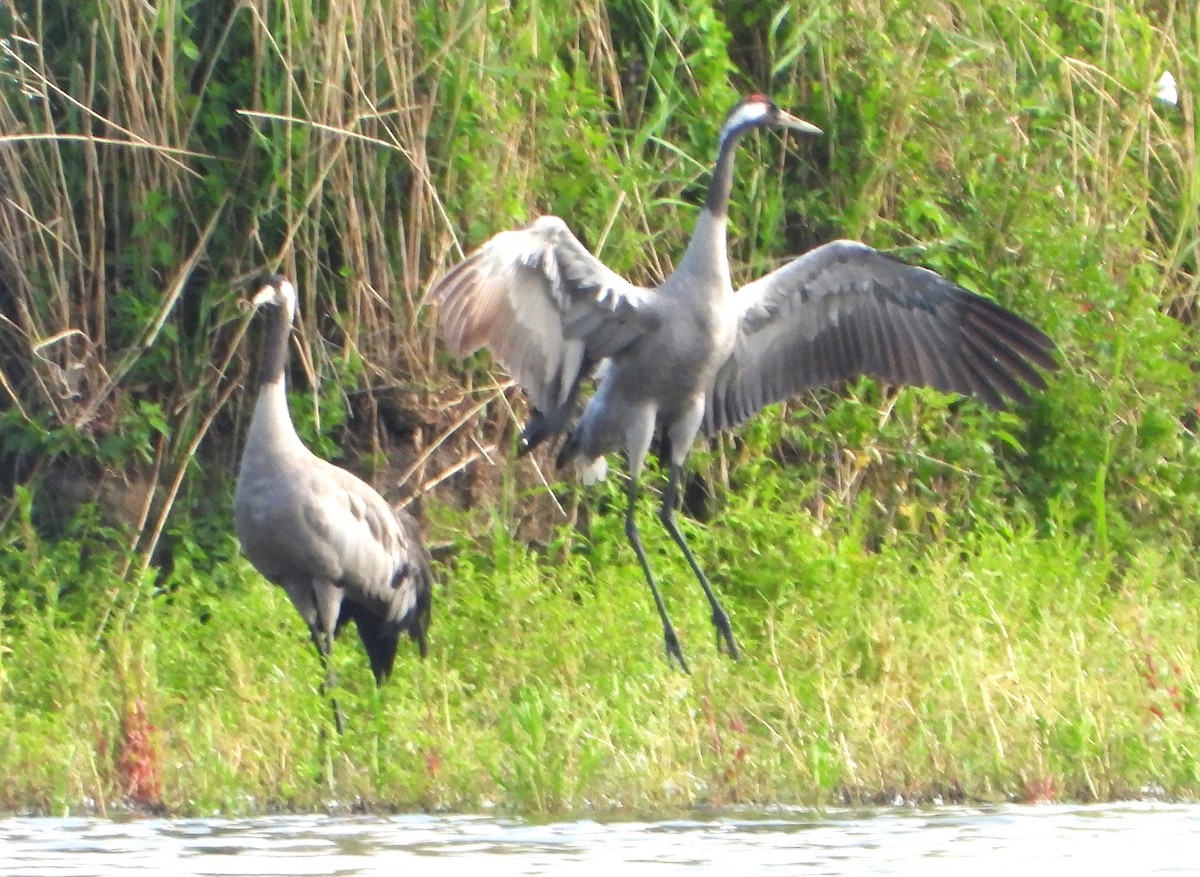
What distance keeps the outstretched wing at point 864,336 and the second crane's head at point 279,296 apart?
142 centimetres

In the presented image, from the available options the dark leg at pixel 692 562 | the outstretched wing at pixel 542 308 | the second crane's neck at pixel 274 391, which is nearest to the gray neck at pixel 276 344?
the second crane's neck at pixel 274 391

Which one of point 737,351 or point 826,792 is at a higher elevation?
point 737,351

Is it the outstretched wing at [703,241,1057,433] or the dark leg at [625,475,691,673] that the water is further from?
the outstretched wing at [703,241,1057,433]

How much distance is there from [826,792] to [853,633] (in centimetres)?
91

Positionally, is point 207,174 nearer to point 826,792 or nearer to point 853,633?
point 853,633

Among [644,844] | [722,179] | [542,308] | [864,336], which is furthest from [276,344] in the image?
[644,844]

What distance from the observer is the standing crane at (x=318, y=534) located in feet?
20.5

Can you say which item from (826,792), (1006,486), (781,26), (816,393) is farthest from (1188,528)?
(826,792)

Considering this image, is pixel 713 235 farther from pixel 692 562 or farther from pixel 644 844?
pixel 644 844

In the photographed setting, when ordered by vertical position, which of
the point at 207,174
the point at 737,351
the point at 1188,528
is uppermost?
the point at 207,174

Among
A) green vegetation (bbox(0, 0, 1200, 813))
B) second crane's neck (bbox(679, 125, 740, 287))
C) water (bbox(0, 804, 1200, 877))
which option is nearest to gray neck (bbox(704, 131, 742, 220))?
second crane's neck (bbox(679, 125, 740, 287))

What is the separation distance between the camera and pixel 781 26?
316 inches

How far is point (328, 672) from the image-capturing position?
18.5 ft

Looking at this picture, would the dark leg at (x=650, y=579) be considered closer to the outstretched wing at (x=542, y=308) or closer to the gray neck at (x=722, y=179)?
the outstretched wing at (x=542, y=308)
